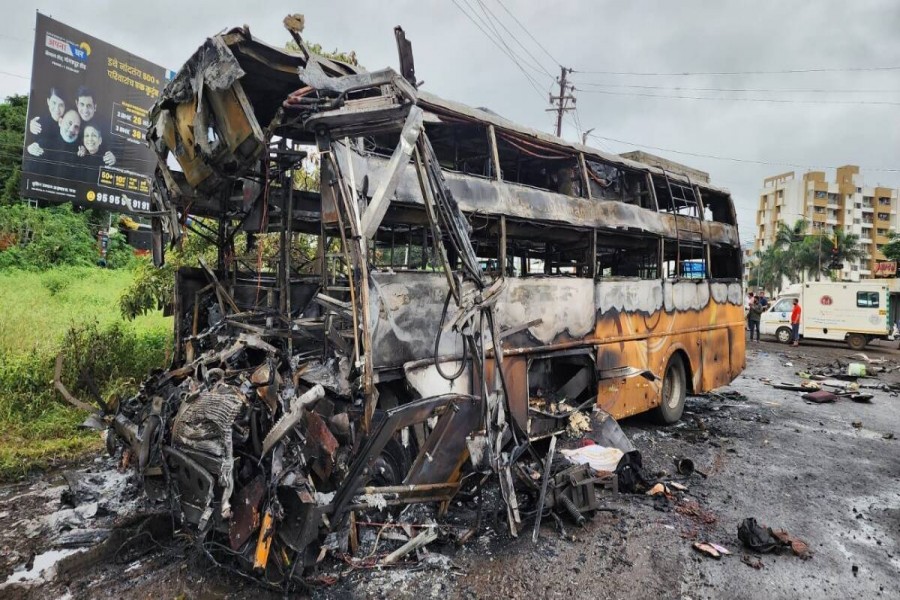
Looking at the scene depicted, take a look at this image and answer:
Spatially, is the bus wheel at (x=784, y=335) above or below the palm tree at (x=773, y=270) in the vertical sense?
below

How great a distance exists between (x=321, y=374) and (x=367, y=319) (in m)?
0.70

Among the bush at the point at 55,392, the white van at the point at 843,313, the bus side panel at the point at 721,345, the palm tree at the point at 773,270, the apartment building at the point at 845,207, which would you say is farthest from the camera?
the apartment building at the point at 845,207

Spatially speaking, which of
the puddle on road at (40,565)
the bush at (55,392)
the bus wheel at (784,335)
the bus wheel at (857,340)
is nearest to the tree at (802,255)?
the bus wheel at (784,335)

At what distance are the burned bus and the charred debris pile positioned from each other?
0.07 ft

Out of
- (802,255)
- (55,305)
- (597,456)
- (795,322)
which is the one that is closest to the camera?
(597,456)

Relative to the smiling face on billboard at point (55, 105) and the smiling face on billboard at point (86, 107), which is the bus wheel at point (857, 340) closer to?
the smiling face on billboard at point (86, 107)

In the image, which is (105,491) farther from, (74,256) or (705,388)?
(74,256)

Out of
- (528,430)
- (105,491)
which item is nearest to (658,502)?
(528,430)

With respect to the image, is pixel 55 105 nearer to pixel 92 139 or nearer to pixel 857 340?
pixel 92 139

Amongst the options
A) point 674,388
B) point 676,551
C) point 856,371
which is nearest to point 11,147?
point 674,388

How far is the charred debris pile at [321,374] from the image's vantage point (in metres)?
3.32

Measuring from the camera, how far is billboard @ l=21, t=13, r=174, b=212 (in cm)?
1228

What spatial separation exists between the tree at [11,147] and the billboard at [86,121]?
16.5ft

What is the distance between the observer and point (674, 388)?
8.67 m
